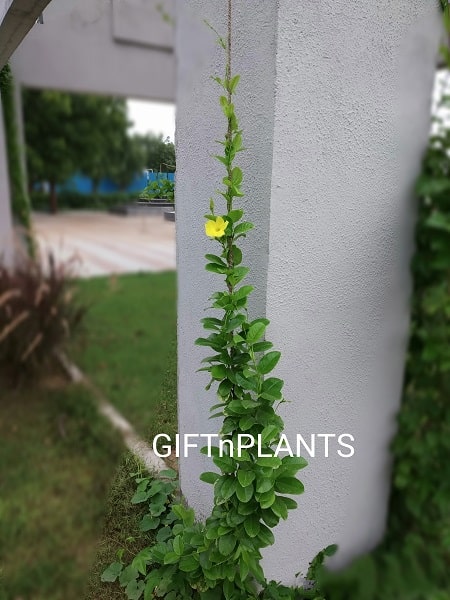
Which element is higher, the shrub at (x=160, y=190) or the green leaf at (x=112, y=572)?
the shrub at (x=160, y=190)

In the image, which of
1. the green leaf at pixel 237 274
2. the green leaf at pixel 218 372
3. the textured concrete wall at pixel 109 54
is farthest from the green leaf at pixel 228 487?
the textured concrete wall at pixel 109 54

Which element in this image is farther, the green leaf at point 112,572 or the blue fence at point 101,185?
the green leaf at point 112,572

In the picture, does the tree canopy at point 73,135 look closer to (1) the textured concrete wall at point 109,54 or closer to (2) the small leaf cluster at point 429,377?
(1) the textured concrete wall at point 109,54

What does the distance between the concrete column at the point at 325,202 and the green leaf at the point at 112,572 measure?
1.69ft

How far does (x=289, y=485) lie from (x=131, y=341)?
1671mm

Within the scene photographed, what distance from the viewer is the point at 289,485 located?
3.35 ft

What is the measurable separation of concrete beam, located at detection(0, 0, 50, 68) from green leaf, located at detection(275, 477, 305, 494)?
1.48 metres

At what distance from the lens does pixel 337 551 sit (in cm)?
136

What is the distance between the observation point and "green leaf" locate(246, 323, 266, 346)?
997mm

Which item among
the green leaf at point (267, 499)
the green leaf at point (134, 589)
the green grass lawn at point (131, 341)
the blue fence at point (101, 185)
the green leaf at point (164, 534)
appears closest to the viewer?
the blue fence at point (101, 185)

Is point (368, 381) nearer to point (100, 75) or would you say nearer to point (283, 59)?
point (283, 59)

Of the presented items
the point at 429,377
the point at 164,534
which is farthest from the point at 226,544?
the point at 429,377

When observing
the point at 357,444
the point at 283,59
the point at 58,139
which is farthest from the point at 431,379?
the point at 58,139

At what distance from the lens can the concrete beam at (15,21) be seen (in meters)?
1.36
